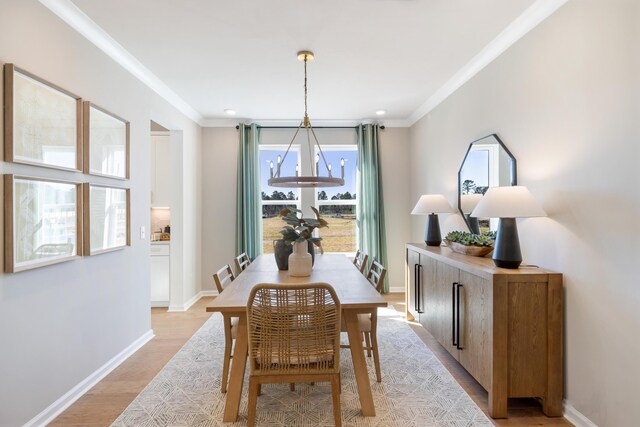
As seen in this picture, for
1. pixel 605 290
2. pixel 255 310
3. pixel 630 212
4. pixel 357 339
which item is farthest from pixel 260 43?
pixel 605 290

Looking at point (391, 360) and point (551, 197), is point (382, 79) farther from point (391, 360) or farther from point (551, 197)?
point (391, 360)

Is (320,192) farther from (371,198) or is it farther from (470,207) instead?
(470,207)

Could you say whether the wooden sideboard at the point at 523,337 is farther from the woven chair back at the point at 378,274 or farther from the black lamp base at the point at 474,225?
the black lamp base at the point at 474,225

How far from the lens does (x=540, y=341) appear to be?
209cm

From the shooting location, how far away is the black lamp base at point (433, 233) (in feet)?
11.9

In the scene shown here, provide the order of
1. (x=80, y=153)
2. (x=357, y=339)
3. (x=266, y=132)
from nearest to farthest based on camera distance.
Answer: (x=357, y=339), (x=80, y=153), (x=266, y=132)

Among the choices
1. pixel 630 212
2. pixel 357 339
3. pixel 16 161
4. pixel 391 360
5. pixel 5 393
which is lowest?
pixel 391 360

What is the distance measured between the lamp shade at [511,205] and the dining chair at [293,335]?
1.19m

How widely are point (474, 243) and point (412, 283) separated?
1.06 m

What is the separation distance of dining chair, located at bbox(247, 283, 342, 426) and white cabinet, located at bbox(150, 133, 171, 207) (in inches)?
137

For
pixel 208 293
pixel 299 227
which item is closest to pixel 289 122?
pixel 208 293

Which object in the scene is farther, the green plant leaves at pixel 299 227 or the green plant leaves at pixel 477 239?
the green plant leaves at pixel 477 239

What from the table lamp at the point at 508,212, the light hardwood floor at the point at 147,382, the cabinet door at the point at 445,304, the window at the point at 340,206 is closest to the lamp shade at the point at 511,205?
the table lamp at the point at 508,212

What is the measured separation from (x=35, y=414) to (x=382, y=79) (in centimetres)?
383
